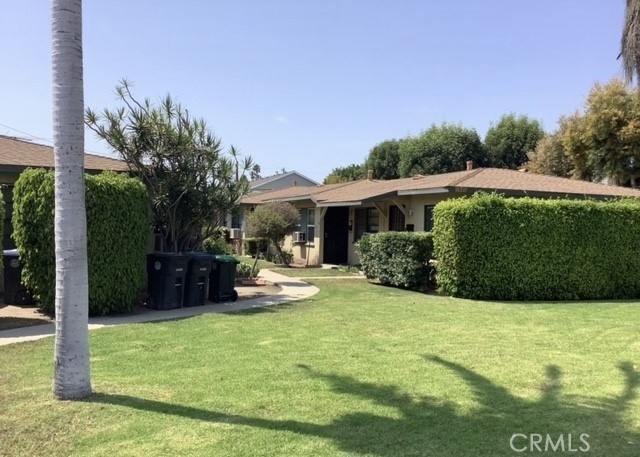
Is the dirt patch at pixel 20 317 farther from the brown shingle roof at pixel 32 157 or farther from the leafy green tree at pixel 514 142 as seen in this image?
the leafy green tree at pixel 514 142

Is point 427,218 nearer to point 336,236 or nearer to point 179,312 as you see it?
point 336,236

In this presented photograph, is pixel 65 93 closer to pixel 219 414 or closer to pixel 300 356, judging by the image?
pixel 219 414

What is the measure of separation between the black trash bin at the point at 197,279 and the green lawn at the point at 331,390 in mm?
2131

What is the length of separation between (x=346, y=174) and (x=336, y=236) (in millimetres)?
32318

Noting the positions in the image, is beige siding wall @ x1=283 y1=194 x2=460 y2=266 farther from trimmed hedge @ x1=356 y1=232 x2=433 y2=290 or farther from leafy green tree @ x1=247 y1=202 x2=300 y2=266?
trimmed hedge @ x1=356 y1=232 x2=433 y2=290

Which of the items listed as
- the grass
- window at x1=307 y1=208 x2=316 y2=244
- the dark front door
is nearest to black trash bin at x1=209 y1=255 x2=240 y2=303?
the grass

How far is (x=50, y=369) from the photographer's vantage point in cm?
640

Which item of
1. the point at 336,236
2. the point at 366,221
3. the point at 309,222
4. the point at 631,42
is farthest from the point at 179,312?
the point at 309,222

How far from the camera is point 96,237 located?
10070mm

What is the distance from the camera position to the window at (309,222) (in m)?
24.5

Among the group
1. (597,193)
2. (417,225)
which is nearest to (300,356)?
(417,225)

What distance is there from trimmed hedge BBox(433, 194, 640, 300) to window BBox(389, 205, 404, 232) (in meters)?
6.23

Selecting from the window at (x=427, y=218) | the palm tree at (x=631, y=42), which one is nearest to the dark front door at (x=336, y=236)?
the window at (x=427, y=218)

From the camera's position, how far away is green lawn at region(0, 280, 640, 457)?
4371 mm
